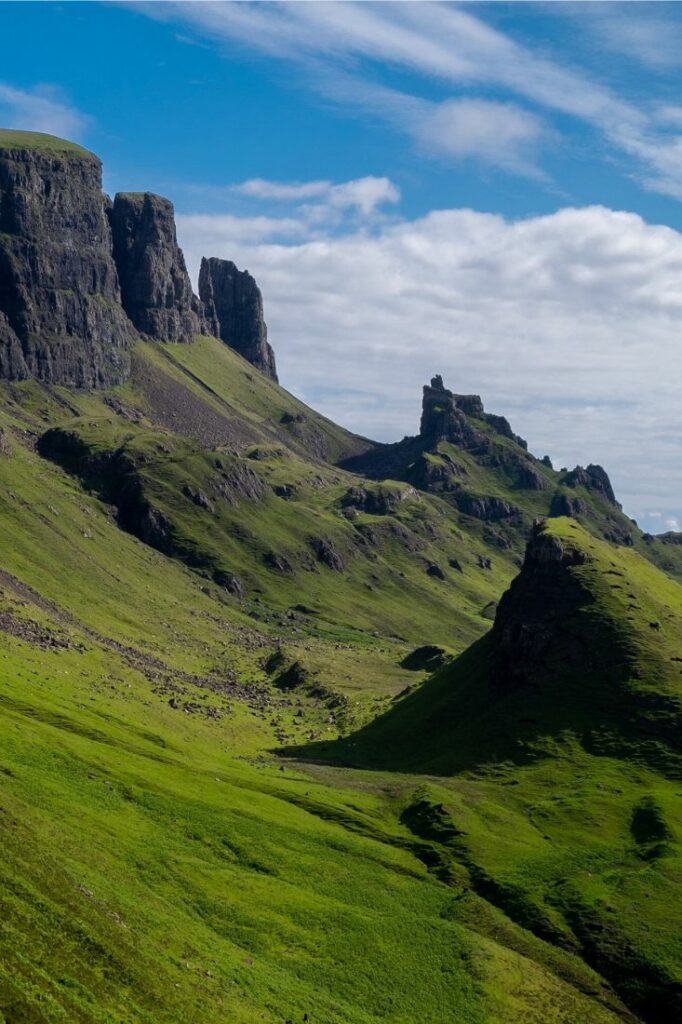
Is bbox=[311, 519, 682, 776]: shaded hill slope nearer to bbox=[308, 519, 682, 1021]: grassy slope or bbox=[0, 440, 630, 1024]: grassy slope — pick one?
bbox=[308, 519, 682, 1021]: grassy slope

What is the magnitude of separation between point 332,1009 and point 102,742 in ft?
201

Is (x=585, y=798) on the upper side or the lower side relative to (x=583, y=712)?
lower

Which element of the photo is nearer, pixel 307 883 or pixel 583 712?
pixel 307 883

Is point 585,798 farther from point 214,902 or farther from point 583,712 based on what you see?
point 214,902

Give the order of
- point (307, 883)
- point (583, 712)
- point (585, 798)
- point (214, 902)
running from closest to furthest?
point (214, 902) < point (307, 883) < point (585, 798) < point (583, 712)

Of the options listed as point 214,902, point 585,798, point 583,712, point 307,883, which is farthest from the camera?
point 583,712

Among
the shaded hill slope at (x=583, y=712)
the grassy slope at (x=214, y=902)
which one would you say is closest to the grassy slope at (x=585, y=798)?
the shaded hill slope at (x=583, y=712)

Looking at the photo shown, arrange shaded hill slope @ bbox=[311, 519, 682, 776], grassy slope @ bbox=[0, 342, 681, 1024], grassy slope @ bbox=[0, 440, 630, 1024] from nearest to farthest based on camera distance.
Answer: grassy slope @ bbox=[0, 440, 630, 1024] → grassy slope @ bbox=[0, 342, 681, 1024] → shaded hill slope @ bbox=[311, 519, 682, 776]

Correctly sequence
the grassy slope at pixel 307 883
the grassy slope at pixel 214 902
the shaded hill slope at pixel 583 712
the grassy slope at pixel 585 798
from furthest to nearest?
1. the shaded hill slope at pixel 583 712
2. the grassy slope at pixel 585 798
3. the grassy slope at pixel 307 883
4. the grassy slope at pixel 214 902

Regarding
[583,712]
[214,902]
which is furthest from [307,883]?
[583,712]

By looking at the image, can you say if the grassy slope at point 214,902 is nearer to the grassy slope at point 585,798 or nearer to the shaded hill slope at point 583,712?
the grassy slope at point 585,798

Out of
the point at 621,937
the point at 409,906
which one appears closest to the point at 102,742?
A: the point at 409,906

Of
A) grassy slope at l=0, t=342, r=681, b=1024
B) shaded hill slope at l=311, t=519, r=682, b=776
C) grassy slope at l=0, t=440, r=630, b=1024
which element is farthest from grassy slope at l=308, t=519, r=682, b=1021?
grassy slope at l=0, t=440, r=630, b=1024

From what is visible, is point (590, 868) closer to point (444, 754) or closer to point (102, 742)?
point (444, 754)
